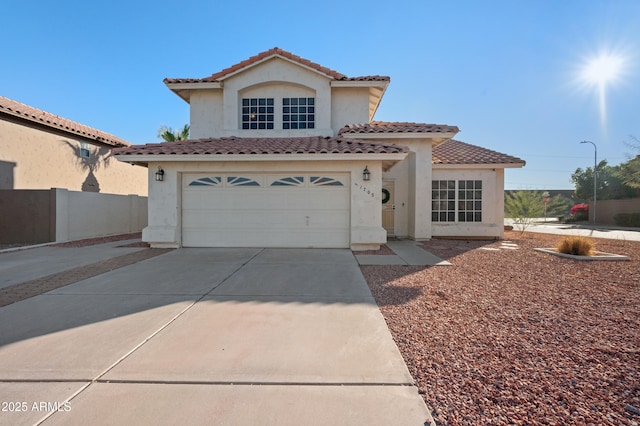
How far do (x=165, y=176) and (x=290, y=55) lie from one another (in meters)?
7.58

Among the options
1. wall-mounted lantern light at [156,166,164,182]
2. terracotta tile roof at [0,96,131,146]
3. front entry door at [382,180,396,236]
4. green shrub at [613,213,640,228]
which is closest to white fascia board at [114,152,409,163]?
wall-mounted lantern light at [156,166,164,182]

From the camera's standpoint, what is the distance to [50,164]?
14.2 m

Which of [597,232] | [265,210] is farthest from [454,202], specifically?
[597,232]

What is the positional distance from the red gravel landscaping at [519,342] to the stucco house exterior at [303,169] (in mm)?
3951

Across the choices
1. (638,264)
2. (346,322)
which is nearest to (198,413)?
(346,322)

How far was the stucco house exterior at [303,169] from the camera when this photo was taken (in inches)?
374

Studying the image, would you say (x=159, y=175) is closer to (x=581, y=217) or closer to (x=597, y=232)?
(x=597, y=232)

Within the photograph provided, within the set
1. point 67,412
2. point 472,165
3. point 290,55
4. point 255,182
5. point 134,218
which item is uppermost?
point 290,55

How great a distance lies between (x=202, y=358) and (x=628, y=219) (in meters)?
34.6

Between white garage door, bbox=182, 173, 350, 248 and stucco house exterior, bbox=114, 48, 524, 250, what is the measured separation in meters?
0.03

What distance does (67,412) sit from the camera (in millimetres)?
2311

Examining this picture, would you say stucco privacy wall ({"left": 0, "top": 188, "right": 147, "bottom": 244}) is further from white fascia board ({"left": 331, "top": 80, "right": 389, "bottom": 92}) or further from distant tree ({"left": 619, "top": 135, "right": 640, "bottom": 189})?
distant tree ({"left": 619, "top": 135, "right": 640, "bottom": 189})

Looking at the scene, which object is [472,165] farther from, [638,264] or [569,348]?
[569,348]

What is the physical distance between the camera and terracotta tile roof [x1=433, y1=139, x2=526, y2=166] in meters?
12.4
